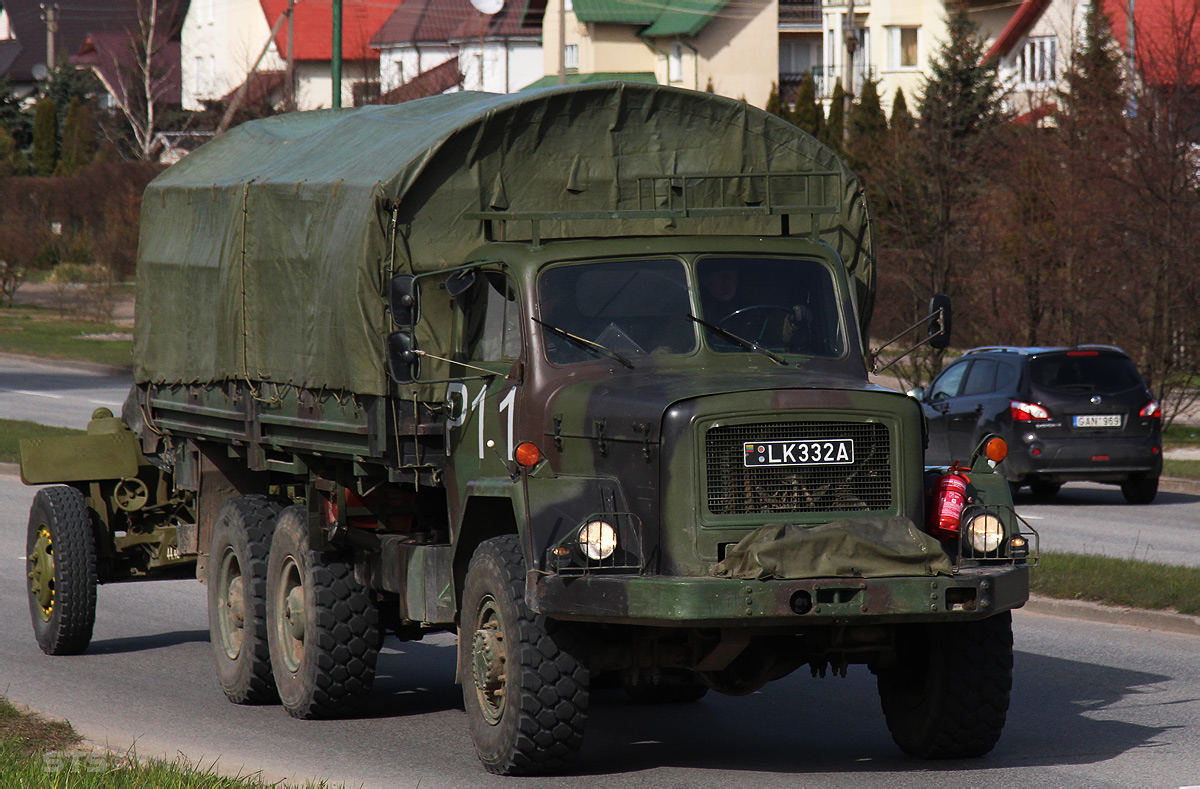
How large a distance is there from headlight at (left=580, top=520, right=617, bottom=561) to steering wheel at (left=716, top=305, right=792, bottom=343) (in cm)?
158

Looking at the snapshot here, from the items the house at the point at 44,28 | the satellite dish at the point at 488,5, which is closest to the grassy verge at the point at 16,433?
the satellite dish at the point at 488,5

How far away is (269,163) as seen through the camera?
441 inches

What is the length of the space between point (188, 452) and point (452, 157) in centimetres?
330

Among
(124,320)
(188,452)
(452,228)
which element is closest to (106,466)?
(188,452)

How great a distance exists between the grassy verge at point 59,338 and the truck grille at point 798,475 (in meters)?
33.6

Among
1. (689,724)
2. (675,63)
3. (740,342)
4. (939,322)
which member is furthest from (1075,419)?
(675,63)

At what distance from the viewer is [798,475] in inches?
306

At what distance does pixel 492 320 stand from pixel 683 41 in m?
68.0

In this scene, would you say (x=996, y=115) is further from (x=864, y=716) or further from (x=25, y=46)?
(x=25, y=46)

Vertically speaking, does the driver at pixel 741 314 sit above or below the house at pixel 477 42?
below

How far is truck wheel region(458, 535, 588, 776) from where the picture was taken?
7.70m

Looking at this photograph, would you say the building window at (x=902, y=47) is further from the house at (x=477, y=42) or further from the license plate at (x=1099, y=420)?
the license plate at (x=1099, y=420)

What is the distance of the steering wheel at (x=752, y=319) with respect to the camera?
8.84 m

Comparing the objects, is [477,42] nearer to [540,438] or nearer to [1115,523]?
[1115,523]
